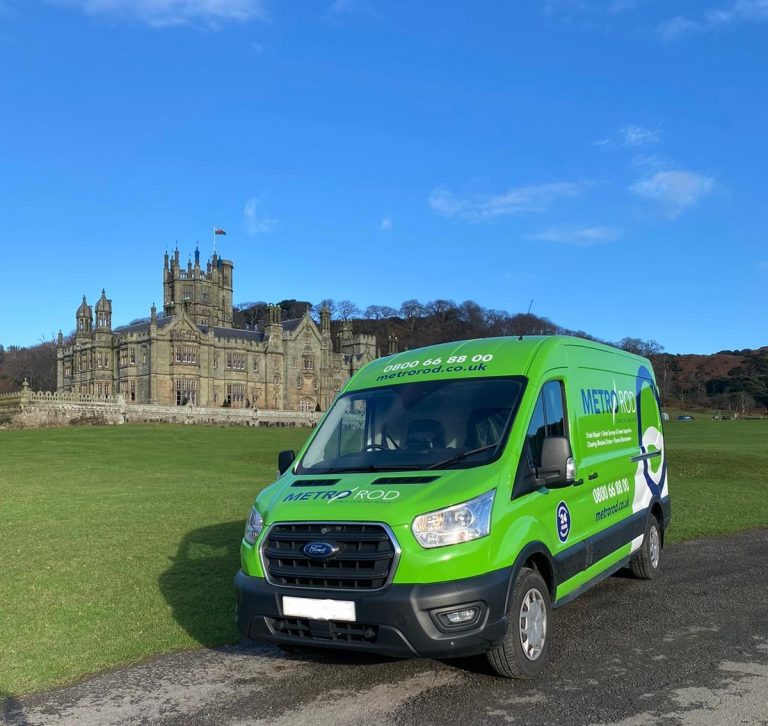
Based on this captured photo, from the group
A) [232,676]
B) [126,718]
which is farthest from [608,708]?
[126,718]

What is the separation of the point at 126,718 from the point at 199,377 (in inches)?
3118

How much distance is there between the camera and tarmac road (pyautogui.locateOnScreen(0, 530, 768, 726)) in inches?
193

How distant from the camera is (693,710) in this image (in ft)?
16.0

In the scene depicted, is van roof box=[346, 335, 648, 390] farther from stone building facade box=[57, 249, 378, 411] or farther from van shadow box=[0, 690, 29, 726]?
stone building facade box=[57, 249, 378, 411]

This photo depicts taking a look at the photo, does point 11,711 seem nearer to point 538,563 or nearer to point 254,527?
point 254,527

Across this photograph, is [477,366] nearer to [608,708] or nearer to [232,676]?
[608,708]

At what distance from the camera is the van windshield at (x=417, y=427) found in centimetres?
608

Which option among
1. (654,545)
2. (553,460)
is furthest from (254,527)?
(654,545)

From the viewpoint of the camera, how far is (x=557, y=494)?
6.38 m

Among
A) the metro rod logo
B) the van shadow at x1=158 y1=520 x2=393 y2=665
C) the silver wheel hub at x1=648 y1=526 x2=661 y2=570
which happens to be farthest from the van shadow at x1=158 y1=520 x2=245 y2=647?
the silver wheel hub at x1=648 y1=526 x2=661 y2=570

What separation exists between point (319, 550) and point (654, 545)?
19.8ft

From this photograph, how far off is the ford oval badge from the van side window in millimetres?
1538

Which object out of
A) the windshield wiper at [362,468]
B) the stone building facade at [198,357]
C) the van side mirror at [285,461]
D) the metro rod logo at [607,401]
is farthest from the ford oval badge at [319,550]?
the stone building facade at [198,357]

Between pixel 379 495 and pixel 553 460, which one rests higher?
pixel 553 460
